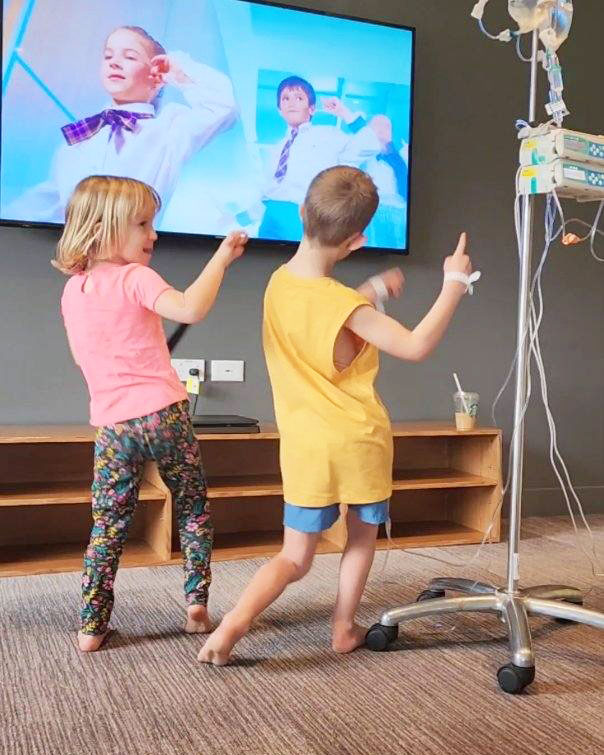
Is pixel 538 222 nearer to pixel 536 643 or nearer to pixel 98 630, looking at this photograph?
pixel 536 643

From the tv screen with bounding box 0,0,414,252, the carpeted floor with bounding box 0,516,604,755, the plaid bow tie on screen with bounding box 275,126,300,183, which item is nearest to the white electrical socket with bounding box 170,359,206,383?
the tv screen with bounding box 0,0,414,252

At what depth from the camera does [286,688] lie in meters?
1.56

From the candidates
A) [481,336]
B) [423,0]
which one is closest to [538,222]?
[481,336]

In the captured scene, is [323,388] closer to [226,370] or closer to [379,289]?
[379,289]

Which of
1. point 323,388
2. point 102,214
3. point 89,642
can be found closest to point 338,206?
point 323,388

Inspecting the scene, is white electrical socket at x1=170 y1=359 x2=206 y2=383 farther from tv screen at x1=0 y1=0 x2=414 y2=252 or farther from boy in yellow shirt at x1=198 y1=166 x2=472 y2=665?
boy in yellow shirt at x1=198 y1=166 x2=472 y2=665

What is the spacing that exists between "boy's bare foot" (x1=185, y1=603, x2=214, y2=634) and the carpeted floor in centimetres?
3

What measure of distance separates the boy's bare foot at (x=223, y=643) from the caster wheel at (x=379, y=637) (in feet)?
0.97

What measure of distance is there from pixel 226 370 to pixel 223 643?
1.50 metres

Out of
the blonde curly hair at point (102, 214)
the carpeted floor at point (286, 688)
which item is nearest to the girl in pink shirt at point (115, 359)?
the blonde curly hair at point (102, 214)

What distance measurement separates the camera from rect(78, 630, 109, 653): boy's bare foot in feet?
5.77

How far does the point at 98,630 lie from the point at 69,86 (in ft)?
5.89

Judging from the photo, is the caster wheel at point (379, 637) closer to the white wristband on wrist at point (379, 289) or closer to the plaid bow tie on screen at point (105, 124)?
the white wristband on wrist at point (379, 289)

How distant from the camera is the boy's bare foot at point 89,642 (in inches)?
69.3
